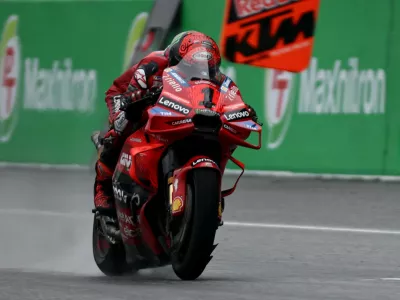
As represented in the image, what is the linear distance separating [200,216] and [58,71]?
10904 millimetres

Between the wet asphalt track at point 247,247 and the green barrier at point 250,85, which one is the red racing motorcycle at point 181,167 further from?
the green barrier at point 250,85

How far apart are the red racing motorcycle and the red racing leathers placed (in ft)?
0.44

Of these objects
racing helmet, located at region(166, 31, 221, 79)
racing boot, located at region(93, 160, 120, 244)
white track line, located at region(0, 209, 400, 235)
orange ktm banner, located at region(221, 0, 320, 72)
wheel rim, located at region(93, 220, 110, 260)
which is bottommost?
white track line, located at region(0, 209, 400, 235)

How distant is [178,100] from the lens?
23.5 feet

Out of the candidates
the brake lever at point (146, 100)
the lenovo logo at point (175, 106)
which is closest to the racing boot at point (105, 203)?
the brake lever at point (146, 100)

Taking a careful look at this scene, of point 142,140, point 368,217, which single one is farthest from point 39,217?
point 142,140

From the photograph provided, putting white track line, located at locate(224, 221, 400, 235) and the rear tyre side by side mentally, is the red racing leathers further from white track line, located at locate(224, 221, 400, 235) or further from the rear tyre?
white track line, located at locate(224, 221, 400, 235)

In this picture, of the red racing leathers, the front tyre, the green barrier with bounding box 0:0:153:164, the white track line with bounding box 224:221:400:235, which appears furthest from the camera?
the green barrier with bounding box 0:0:153:164

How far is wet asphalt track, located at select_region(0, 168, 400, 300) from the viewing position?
6871 millimetres

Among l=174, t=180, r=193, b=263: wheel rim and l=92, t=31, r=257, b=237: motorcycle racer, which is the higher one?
l=92, t=31, r=257, b=237: motorcycle racer

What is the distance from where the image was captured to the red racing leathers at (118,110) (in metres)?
7.62

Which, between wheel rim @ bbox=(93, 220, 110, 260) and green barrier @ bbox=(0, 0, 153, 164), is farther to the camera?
green barrier @ bbox=(0, 0, 153, 164)

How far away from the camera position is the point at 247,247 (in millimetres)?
10008

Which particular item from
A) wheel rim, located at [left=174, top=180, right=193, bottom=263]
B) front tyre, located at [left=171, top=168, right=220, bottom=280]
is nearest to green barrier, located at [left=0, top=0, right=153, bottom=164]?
wheel rim, located at [left=174, top=180, right=193, bottom=263]
